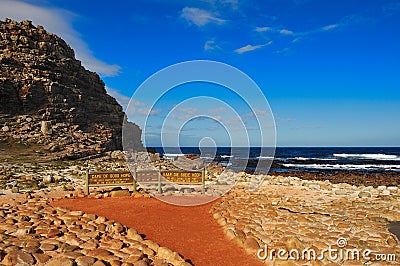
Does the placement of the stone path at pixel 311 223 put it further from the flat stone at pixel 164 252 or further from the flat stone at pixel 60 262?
the flat stone at pixel 60 262

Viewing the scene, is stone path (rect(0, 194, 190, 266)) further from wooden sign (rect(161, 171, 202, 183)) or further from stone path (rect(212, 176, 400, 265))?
wooden sign (rect(161, 171, 202, 183))

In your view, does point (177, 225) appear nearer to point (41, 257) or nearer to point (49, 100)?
point (41, 257)

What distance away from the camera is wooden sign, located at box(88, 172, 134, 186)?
43.3ft

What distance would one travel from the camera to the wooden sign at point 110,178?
43.3 ft

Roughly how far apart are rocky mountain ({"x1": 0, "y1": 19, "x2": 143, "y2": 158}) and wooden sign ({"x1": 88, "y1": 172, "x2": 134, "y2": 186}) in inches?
702

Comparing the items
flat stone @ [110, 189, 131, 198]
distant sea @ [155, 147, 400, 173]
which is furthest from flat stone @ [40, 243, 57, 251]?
flat stone @ [110, 189, 131, 198]

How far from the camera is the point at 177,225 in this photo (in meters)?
9.23

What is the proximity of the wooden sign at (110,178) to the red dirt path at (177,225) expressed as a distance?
1.09 meters

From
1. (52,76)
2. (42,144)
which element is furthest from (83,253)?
(52,76)

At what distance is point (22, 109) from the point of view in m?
41.6

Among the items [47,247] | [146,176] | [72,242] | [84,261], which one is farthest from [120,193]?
[84,261]

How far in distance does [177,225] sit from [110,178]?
5.41 metres

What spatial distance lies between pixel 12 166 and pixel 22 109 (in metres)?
22.3

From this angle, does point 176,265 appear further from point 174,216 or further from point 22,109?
point 22,109
